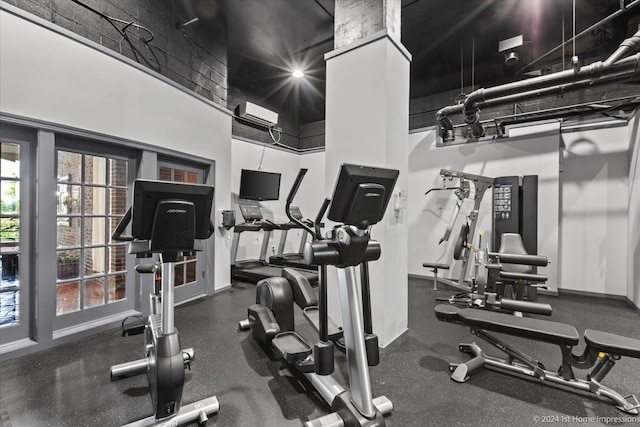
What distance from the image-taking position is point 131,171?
3.68 meters

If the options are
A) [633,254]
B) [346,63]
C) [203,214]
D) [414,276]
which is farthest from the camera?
[414,276]

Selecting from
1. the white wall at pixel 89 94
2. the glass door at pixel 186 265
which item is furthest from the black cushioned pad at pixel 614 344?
the white wall at pixel 89 94

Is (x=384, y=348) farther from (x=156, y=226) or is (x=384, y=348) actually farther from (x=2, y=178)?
(x=2, y=178)

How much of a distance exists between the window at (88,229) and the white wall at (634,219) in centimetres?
696

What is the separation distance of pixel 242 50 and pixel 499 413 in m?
6.24

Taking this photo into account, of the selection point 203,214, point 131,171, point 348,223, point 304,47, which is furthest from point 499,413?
point 304,47

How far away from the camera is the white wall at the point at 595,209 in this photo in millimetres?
4527

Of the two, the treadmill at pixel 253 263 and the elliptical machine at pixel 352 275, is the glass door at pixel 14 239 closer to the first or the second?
the treadmill at pixel 253 263

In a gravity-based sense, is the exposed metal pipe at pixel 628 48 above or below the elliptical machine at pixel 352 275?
above

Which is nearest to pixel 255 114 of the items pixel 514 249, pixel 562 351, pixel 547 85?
pixel 547 85

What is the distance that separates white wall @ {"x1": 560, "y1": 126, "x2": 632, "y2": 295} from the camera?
4527mm

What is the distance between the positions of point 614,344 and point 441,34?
15.6 feet

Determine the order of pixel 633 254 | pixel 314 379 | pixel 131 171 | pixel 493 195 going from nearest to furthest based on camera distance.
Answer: pixel 314 379 → pixel 131 171 → pixel 633 254 → pixel 493 195

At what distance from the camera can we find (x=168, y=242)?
1.65 metres
